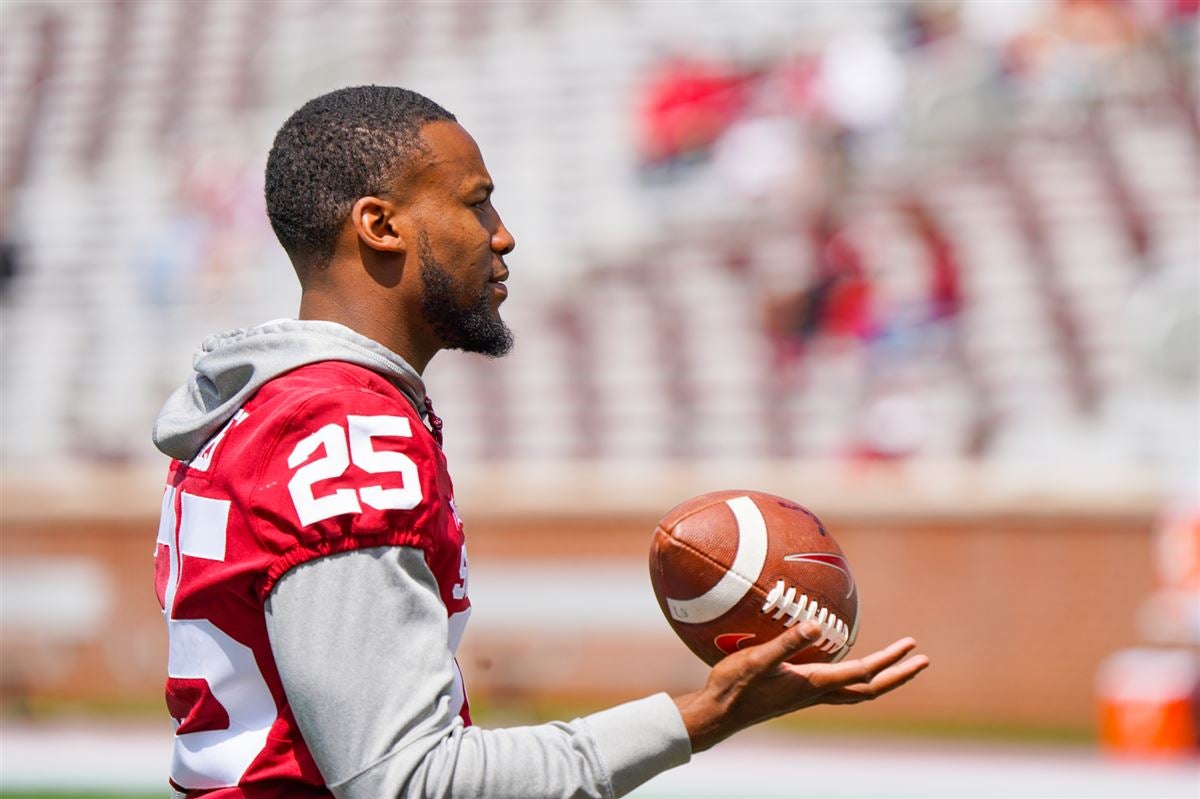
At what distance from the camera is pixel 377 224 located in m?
2.25

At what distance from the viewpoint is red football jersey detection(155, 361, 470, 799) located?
198 centimetres

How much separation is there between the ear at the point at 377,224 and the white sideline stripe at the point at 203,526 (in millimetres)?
400

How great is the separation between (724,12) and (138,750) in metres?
8.61

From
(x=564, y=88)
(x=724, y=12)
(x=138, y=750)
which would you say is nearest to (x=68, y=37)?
(x=564, y=88)

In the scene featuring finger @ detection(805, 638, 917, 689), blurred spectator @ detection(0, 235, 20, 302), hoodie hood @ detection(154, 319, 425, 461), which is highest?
blurred spectator @ detection(0, 235, 20, 302)

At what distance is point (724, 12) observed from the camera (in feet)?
51.0

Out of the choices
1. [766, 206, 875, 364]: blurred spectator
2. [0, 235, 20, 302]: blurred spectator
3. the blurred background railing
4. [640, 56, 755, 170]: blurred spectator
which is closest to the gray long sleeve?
the blurred background railing

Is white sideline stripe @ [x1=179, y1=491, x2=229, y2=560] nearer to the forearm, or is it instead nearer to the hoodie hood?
the hoodie hood

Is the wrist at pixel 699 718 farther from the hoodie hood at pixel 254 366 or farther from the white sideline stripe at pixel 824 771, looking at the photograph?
the white sideline stripe at pixel 824 771

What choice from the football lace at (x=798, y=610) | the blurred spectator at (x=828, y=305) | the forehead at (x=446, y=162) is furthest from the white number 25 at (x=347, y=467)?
the blurred spectator at (x=828, y=305)

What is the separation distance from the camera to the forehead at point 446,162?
7.42ft

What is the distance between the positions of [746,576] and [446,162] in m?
0.74

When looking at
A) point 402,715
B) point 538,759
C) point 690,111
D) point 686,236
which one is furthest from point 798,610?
point 690,111

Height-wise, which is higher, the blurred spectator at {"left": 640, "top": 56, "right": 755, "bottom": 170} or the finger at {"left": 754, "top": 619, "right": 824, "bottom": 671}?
the blurred spectator at {"left": 640, "top": 56, "right": 755, "bottom": 170}
